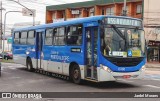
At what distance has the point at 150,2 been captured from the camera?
47875mm

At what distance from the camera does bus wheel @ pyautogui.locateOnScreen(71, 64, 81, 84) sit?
16.4m

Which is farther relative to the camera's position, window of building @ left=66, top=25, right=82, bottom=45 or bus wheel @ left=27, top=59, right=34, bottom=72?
bus wheel @ left=27, top=59, right=34, bottom=72

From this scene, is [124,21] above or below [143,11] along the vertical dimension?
below

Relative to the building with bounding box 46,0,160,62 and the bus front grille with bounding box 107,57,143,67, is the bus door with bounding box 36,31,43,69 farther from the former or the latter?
the building with bounding box 46,0,160,62

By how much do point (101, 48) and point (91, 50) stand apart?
2.81 ft

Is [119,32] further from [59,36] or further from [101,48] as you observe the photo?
[59,36]

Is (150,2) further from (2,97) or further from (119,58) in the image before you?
(2,97)

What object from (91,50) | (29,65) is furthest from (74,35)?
(29,65)

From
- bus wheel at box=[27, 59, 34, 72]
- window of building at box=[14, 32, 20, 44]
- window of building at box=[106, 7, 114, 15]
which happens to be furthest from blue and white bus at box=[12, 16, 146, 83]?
window of building at box=[106, 7, 114, 15]

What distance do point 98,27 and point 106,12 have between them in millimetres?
39910

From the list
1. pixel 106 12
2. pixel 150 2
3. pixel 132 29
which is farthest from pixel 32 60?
pixel 106 12

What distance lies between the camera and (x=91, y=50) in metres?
15.4

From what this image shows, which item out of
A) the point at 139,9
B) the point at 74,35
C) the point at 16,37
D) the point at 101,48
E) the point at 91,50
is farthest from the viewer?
the point at 139,9

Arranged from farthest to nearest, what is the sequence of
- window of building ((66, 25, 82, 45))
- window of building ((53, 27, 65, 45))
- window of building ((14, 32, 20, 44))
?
window of building ((14, 32, 20, 44)), window of building ((53, 27, 65, 45)), window of building ((66, 25, 82, 45))
